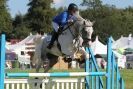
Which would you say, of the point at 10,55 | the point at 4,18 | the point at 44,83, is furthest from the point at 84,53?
the point at 4,18

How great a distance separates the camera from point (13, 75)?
284 inches

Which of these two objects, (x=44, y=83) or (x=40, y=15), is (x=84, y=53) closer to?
(x=44, y=83)

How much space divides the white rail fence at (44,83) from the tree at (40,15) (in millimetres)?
74265

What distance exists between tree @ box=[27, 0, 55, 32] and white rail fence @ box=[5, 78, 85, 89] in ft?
244

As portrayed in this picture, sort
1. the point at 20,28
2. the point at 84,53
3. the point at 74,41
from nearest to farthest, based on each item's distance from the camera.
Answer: the point at 74,41, the point at 84,53, the point at 20,28

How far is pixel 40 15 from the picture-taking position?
280 ft

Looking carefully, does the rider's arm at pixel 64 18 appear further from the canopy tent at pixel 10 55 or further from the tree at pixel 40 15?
the tree at pixel 40 15

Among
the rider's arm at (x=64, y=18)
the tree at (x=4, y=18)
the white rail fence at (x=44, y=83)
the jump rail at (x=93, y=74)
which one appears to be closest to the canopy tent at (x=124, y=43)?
the tree at (x=4, y=18)

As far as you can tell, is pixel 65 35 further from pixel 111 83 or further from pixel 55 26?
pixel 111 83

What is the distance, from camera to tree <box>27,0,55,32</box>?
274 feet

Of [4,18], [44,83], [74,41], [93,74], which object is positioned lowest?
[44,83]

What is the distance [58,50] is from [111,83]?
156 cm

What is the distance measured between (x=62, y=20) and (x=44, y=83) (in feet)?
4.92

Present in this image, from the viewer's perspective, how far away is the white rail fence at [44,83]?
25.5 feet
